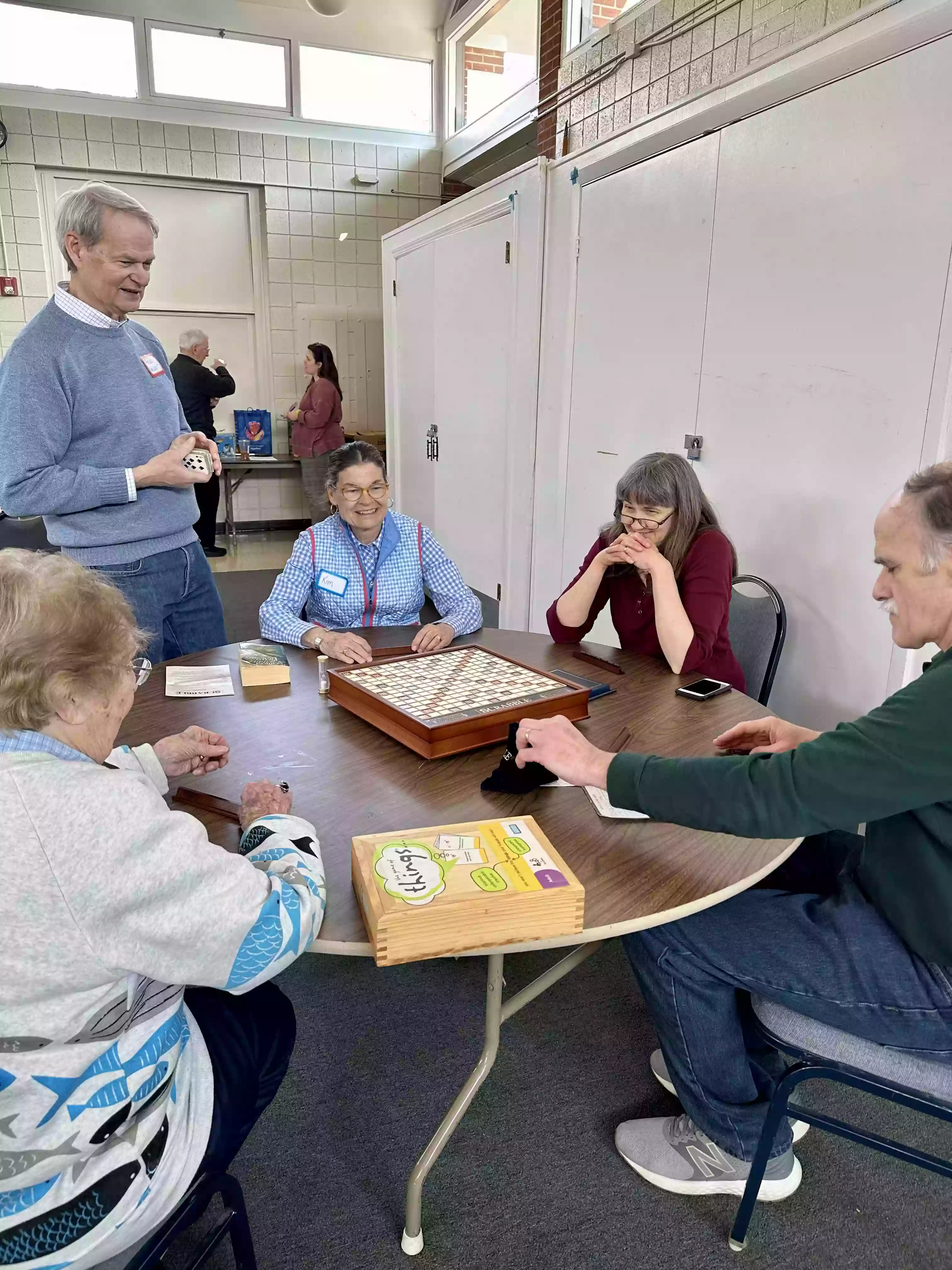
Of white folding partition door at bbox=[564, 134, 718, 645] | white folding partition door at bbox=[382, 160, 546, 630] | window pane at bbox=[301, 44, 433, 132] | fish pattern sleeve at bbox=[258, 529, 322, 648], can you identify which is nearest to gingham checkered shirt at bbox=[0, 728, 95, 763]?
fish pattern sleeve at bbox=[258, 529, 322, 648]

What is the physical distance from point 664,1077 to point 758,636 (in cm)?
120

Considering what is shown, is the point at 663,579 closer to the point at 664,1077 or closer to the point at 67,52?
the point at 664,1077

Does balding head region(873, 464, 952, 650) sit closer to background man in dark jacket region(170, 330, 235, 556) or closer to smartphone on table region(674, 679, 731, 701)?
smartphone on table region(674, 679, 731, 701)

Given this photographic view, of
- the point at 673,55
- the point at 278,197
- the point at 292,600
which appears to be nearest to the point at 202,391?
the point at 278,197

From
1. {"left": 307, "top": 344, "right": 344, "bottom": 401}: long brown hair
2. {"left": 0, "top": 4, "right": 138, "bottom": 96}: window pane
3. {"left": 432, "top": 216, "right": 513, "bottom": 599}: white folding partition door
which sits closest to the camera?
{"left": 432, "top": 216, "right": 513, "bottom": 599}: white folding partition door

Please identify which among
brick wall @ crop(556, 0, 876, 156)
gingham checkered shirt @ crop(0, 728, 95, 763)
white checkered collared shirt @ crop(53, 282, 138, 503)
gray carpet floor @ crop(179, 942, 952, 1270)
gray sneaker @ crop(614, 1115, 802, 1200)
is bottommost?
gray carpet floor @ crop(179, 942, 952, 1270)

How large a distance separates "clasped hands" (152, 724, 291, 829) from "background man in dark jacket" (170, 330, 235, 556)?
17.9 ft

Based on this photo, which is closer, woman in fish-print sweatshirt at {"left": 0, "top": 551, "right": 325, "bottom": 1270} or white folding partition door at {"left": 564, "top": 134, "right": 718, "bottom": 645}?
woman in fish-print sweatshirt at {"left": 0, "top": 551, "right": 325, "bottom": 1270}

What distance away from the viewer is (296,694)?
1.80m

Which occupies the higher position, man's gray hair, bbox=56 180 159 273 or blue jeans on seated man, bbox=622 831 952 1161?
A: man's gray hair, bbox=56 180 159 273

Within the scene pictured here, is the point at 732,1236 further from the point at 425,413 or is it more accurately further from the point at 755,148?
the point at 425,413

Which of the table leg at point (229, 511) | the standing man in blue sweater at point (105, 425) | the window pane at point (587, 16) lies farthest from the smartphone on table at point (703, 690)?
the table leg at point (229, 511)

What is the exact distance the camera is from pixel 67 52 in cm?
655

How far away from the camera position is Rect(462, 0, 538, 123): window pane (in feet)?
20.0
